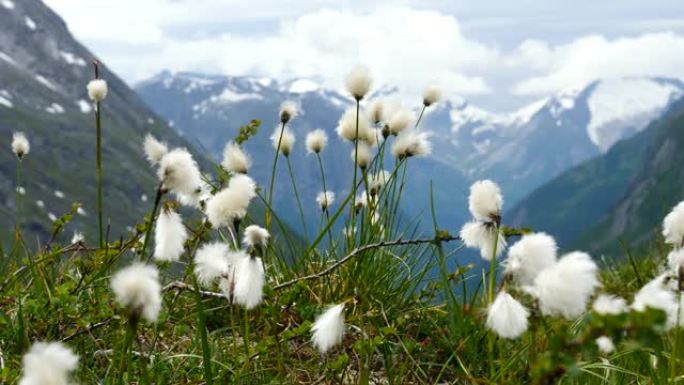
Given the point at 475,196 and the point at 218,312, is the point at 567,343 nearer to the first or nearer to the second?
the point at 475,196

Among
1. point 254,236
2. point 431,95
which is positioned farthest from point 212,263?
point 431,95

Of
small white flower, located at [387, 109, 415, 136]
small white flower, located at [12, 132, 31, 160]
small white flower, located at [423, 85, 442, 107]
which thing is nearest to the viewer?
small white flower, located at [12, 132, 31, 160]

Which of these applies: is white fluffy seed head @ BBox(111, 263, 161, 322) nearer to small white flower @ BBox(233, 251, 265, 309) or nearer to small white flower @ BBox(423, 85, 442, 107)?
small white flower @ BBox(233, 251, 265, 309)

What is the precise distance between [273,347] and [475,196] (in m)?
2.05

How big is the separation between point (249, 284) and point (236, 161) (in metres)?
2.29

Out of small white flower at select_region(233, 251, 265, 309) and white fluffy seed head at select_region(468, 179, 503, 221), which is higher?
white fluffy seed head at select_region(468, 179, 503, 221)

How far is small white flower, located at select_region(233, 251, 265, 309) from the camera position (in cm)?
292

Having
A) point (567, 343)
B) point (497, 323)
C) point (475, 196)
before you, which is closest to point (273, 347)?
point (475, 196)

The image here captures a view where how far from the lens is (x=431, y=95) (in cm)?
646

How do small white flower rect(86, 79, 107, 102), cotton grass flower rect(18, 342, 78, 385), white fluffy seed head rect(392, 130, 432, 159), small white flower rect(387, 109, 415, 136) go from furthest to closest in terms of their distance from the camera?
small white flower rect(387, 109, 415, 136), white fluffy seed head rect(392, 130, 432, 159), small white flower rect(86, 79, 107, 102), cotton grass flower rect(18, 342, 78, 385)

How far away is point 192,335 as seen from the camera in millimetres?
5273

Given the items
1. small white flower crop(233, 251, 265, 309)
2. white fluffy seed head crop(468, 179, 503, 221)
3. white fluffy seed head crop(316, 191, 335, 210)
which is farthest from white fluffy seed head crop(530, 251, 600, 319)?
white fluffy seed head crop(316, 191, 335, 210)

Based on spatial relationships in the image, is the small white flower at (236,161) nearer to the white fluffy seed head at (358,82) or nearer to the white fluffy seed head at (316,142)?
the white fluffy seed head at (358,82)

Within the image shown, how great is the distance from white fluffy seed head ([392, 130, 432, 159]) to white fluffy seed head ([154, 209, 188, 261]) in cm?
271
